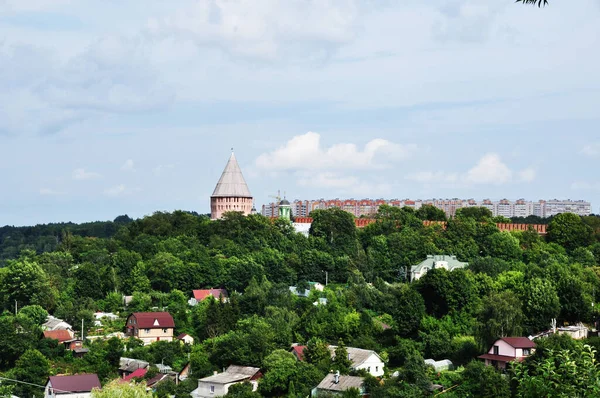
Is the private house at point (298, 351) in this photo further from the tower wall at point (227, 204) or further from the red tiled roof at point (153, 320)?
the tower wall at point (227, 204)

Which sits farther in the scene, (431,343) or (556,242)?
(556,242)

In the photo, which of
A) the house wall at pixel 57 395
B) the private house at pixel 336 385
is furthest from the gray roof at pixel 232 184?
the private house at pixel 336 385

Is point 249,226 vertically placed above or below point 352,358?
above

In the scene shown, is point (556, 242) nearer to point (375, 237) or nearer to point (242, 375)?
point (375, 237)

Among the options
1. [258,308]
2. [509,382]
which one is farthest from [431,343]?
[258,308]

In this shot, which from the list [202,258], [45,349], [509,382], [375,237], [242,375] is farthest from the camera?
[375,237]
